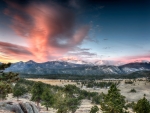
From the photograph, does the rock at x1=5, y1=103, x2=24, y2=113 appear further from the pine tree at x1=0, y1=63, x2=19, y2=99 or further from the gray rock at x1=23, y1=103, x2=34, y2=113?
the pine tree at x1=0, y1=63, x2=19, y2=99

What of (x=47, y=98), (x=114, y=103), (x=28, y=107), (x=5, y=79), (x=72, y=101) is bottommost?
(x=72, y=101)

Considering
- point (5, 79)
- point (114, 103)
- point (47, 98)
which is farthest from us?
point (47, 98)

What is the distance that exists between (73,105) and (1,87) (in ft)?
→ 158

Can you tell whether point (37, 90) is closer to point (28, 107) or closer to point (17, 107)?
point (28, 107)

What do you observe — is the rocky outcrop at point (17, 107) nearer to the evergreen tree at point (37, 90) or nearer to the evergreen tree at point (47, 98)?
the evergreen tree at point (47, 98)

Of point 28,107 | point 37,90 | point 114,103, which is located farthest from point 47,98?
point 28,107

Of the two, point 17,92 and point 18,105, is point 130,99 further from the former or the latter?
point 18,105

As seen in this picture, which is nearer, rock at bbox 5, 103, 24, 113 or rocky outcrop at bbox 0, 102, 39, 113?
rocky outcrop at bbox 0, 102, 39, 113

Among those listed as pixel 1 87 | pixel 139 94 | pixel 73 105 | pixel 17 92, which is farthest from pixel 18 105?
pixel 139 94

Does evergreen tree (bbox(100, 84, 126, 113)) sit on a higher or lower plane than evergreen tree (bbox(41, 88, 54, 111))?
higher

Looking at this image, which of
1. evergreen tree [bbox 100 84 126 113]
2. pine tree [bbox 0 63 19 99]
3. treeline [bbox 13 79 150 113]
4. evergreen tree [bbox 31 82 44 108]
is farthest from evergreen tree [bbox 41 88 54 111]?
pine tree [bbox 0 63 19 99]

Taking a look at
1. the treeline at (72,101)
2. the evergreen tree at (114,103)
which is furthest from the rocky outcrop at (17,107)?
the treeline at (72,101)

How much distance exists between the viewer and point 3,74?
32844mm

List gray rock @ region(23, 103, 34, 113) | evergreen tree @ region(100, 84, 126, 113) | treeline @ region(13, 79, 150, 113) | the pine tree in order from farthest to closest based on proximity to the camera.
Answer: treeline @ region(13, 79, 150, 113) < evergreen tree @ region(100, 84, 126, 113) < the pine tree < gray rock @ region(23, 103, 34, 113)
